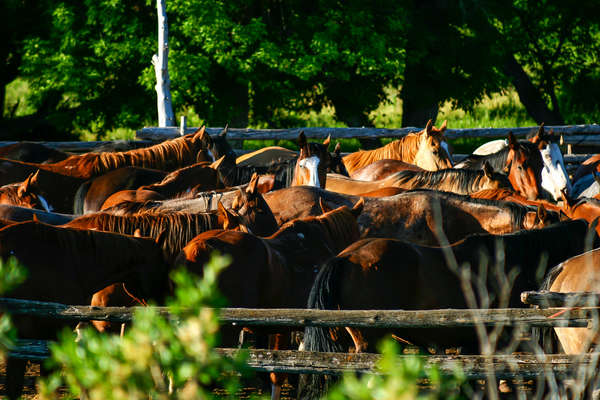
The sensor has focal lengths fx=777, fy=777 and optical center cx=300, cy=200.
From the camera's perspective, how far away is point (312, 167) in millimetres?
8594

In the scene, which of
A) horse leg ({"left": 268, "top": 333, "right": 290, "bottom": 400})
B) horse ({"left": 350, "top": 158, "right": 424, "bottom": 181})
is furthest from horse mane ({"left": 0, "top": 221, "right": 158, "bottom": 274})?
horse ({"left": 350, "top": 158, "right": 424, "bottom": 181})

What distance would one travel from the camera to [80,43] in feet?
61.7

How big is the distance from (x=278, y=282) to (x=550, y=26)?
18.6 metres

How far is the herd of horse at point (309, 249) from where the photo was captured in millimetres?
4789

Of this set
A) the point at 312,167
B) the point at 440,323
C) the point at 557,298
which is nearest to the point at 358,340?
the point at 440,323

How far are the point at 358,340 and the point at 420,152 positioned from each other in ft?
20.9

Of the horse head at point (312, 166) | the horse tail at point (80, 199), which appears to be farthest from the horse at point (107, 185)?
the horse head at point (312, 166)

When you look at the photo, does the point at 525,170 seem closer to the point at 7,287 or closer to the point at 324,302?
the point at 324,302

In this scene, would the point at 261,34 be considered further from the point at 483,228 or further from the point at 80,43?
the point at 483,228

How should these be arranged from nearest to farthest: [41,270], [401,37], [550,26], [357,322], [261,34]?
[357,322] < [41,270] < [261,34] < [401,37] < [550,26]

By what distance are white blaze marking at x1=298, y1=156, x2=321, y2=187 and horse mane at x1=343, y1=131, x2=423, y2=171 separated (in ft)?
8.70

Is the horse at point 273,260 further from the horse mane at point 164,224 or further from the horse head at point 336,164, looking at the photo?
the horse head at point 336,164

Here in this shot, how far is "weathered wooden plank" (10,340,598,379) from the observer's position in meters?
3.99

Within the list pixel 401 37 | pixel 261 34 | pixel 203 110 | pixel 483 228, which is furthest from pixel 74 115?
pixel 483 228
